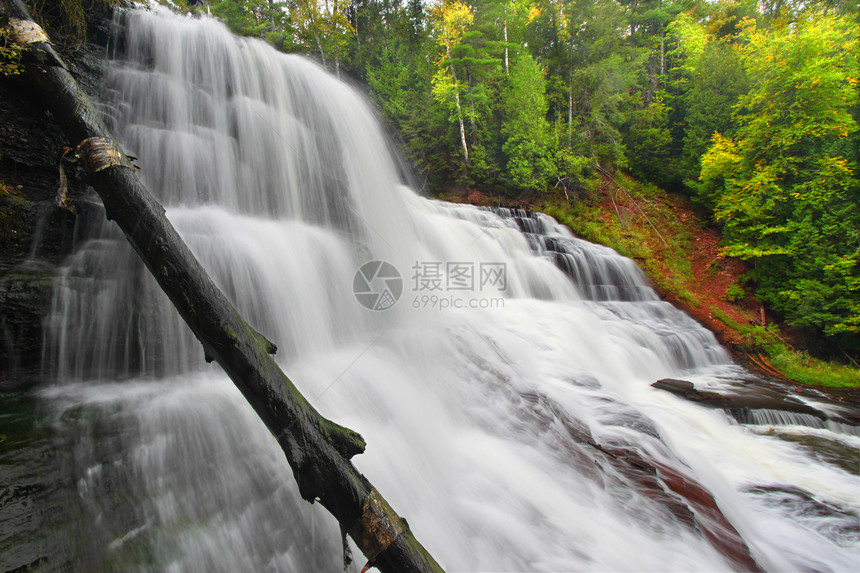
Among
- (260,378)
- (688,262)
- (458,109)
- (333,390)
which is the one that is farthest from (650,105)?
(260,378)

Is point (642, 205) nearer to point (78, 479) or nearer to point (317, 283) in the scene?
point (317, 283)

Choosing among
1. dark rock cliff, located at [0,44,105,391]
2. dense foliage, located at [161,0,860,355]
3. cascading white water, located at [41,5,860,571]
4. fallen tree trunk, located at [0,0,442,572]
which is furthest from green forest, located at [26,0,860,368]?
fallen tree trunk, located at [0,0,442,572]

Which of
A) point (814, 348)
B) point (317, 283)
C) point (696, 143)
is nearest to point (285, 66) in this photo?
point (317, 283)

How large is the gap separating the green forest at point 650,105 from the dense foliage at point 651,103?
0.18ft

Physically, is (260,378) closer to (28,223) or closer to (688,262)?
(28,223)

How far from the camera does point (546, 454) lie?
3223 millimetres

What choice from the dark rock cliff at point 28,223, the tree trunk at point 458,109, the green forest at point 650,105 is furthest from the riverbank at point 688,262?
the dark rock cliff at point 28,223

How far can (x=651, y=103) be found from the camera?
16.0 metres

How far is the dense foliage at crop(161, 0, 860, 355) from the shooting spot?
8.91 meters

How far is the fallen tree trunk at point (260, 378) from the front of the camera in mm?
1446

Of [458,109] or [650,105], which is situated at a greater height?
[650,105]

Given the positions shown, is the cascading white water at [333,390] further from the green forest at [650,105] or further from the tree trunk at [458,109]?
the tree trunk at [458,109]

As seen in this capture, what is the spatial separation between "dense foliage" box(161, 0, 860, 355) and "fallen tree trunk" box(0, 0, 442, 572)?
462 inches

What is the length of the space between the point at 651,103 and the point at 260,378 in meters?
20.3
